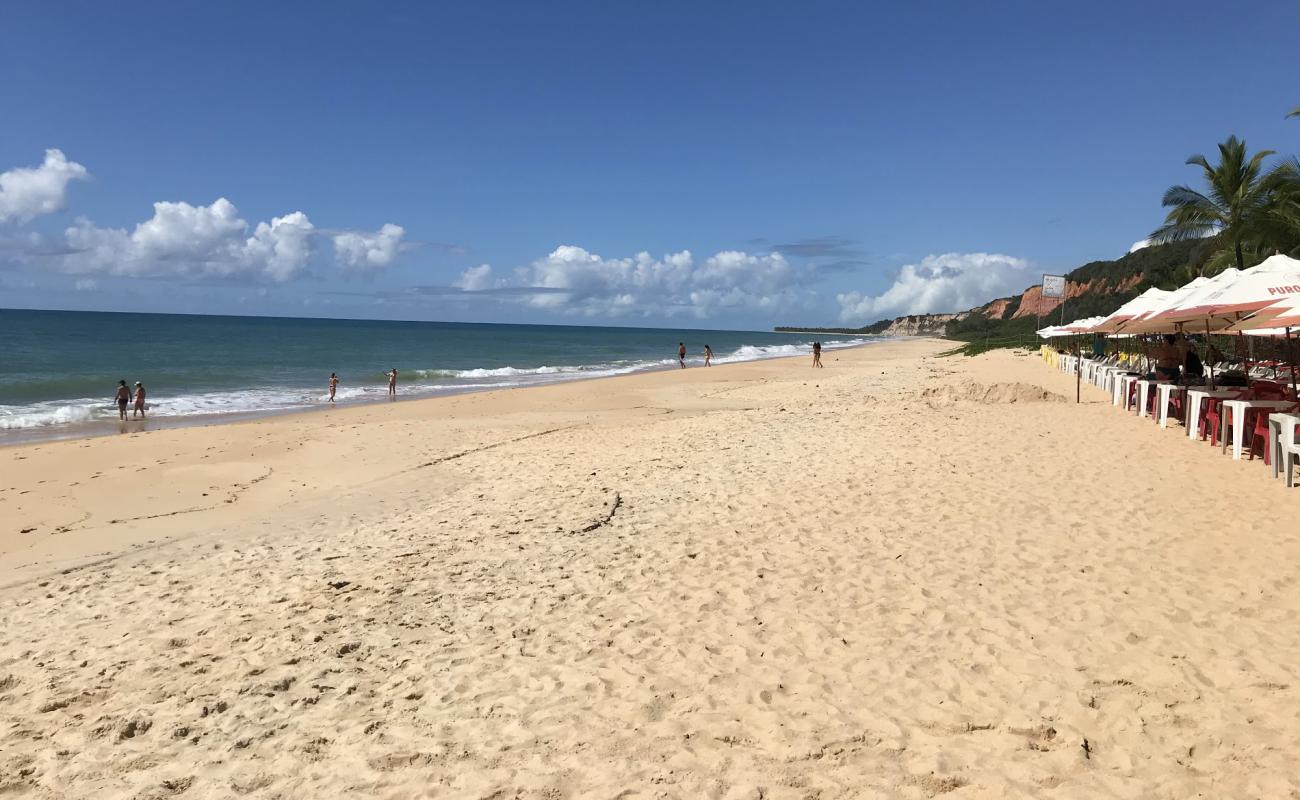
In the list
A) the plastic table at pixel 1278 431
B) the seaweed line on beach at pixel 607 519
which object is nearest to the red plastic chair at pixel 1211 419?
the plastic table at pixel 1278 431

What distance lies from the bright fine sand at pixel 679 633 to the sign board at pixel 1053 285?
29.5m

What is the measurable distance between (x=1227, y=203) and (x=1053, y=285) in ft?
37.0

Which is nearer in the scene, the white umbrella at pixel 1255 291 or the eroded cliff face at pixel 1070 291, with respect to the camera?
the white umbrella at pixel 1255 291

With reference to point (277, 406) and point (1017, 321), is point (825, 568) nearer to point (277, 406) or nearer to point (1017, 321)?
point (277, 406)

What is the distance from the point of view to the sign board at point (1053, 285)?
117 feet

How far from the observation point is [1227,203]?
82.1 ft

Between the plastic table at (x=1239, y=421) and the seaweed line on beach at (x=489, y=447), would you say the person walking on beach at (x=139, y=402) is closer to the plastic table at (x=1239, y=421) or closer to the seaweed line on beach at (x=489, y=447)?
the seaweed line on beach at (x=489, y=447)

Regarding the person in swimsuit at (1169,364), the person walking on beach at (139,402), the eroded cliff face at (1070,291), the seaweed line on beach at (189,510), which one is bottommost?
the seaweed line on beach at (189,510)

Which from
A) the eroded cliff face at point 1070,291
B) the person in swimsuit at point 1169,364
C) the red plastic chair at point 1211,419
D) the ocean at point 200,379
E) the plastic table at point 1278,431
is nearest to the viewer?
the plastic table at point 1278,431

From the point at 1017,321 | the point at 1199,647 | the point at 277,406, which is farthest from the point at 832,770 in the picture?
the point at 1017,321

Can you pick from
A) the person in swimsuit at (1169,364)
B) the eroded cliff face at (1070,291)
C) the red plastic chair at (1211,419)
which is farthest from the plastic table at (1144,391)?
the eroded cliff face at (1070,291)

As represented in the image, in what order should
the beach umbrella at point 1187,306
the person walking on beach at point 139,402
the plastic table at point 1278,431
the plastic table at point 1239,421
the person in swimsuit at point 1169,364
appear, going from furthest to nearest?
the person walking on beach at point 139,402 → the person in swimsuit at point 1169,364 → the beach umbrella at point 1187,306 → the plastic table at point 1239,421 → the plastic table at point 1278,431

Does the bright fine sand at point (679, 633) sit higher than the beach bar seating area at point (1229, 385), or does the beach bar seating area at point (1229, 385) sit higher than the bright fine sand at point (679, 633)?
the beach bar seating area at point (1229, 385)

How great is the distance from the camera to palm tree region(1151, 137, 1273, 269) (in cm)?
2388
